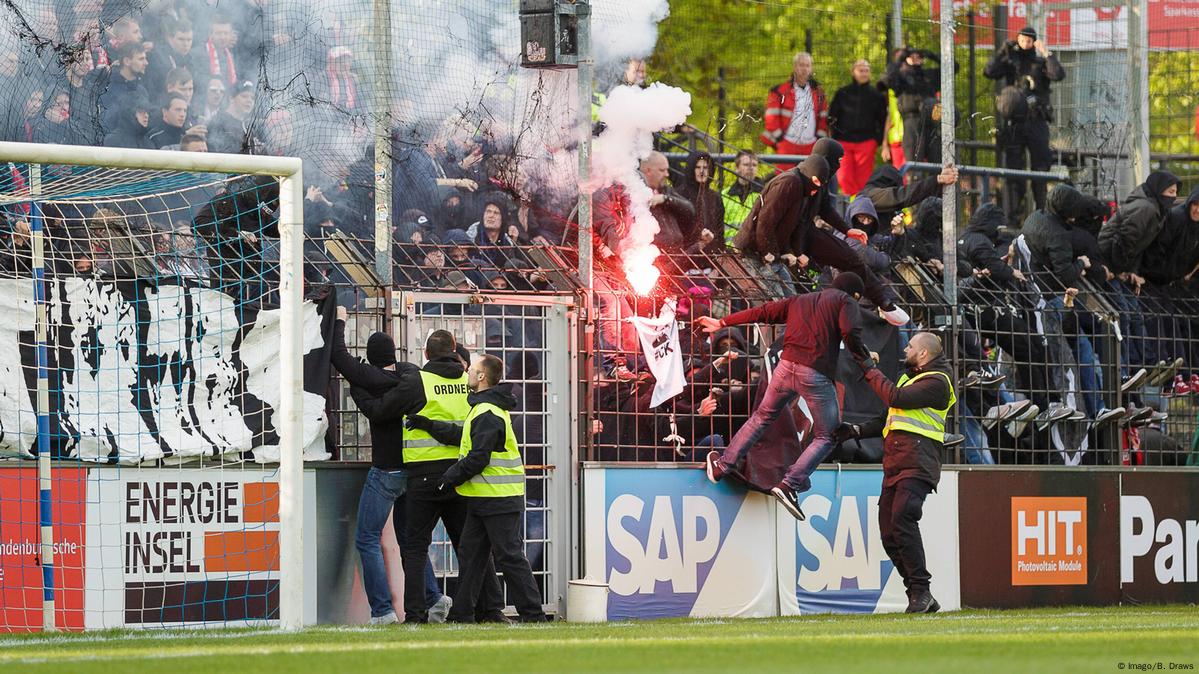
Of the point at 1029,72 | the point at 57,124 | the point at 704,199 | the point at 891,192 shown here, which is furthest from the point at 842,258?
the point at 57,124

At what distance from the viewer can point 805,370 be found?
13.6 m

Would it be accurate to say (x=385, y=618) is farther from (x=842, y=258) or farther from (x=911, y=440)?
(x=842, y=258)

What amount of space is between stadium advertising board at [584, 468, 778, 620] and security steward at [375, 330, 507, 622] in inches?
48.5

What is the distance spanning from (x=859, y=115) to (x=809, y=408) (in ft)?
21.0

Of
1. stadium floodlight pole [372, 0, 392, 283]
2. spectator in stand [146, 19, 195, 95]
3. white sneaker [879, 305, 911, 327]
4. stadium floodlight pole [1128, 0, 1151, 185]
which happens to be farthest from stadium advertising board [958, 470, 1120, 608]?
spectator in stand [146, 19, 195, 95]

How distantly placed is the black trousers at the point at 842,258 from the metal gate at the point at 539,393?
2300 millimetres

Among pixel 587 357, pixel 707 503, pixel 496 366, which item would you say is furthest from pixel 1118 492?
pixel 496 366

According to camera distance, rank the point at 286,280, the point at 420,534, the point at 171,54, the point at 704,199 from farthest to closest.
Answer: the point at 704,199 → the point at 171,54 → the point at 420,534 → the point at 286,280

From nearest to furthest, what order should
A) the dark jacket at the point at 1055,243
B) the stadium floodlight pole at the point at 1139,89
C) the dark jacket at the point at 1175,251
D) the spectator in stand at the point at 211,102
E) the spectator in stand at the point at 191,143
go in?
the spectator in stand at the point at 191,143, the spectator in stand at the point at 211,102, the dark jacket at the point at 1055,243, the dark jacket at the point at 1175,251, the stadium floodlight pole at the point at 1139,89

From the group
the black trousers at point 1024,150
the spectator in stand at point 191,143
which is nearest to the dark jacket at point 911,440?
the spectator in stand at point 191,143

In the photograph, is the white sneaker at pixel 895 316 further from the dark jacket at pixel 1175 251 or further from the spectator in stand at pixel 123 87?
the spectator in stand at pixel 123 87

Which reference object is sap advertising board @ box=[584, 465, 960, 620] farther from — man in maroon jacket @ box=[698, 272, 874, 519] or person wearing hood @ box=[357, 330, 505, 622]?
person wearing hood @ box=[357, 330, 505, 622]

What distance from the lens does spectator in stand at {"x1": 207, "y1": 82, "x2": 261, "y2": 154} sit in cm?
1350

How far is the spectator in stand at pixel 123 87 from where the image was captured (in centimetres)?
1305
